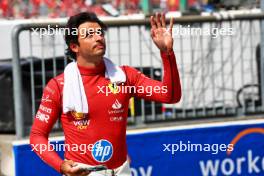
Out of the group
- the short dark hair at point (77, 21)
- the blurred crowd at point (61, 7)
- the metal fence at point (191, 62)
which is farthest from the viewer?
the blurred crowd at point (61, 7)

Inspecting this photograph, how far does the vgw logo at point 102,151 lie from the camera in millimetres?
4391

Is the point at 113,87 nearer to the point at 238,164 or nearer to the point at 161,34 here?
the point at 161,34

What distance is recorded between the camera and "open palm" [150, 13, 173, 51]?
4184mm

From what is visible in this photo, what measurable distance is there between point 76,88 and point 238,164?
315cm

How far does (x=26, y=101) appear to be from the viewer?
6.60 meters

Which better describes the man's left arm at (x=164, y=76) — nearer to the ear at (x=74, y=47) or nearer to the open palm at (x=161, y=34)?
the open palm at (x=161, y=34)

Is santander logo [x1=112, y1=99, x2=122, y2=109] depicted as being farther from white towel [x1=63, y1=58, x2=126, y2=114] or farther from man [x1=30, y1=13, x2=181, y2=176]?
white towel [x1=63, y1=58, x2=126, y2=114]

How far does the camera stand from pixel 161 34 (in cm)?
422

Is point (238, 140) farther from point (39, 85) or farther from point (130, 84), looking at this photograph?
point (130, 84)

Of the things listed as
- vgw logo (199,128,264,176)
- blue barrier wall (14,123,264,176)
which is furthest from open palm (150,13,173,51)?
vgw logo (199,128,264,176)

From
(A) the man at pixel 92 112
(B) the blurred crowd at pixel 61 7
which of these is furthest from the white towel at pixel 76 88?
(B) the blurred crowd at pixel 61 7

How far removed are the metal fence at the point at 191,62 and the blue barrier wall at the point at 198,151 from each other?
0.23 m

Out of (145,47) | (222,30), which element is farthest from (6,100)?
(222,30)

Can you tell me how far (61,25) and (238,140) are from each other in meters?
2.10
